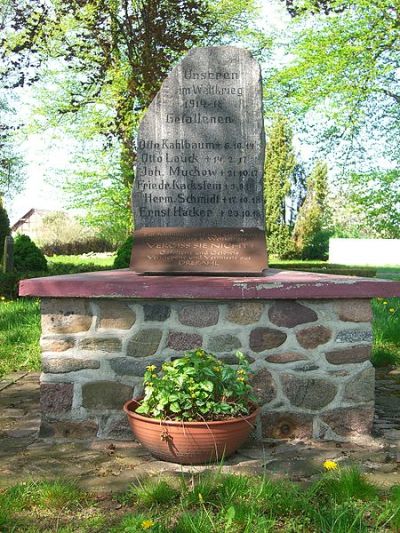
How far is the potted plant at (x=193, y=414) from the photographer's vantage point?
11.3ft

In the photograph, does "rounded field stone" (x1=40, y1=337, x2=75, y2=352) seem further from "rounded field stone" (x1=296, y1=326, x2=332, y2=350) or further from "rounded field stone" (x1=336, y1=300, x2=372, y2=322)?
"rounded field stone" (x1=336, y1=300, x2=372, y2=322)

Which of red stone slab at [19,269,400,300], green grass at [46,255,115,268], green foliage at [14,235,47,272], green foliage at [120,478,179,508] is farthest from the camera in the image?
green grass at [46,255,115,268]

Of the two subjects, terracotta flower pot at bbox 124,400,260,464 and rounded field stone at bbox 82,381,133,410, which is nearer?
terracotta flower pot at bbox 124,400,260,464

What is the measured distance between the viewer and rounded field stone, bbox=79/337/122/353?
4.11 metres

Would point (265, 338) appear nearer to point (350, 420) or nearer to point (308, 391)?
point (308, 391)

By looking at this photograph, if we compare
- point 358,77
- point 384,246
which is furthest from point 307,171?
point 358,77

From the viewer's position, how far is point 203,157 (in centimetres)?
488

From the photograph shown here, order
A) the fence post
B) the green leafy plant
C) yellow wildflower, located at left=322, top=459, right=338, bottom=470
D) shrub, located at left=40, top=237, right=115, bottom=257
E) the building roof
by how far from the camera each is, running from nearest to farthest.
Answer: yellow wildflower, located at left=322, top=459, right=338, bottom=470 → the green leafy plant → the fence post → shrub, located at left=40, top=237, right=115, bottom=257 → the building roof

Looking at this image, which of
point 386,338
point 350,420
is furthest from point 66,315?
point 386,338

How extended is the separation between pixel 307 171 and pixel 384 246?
14.8 feet

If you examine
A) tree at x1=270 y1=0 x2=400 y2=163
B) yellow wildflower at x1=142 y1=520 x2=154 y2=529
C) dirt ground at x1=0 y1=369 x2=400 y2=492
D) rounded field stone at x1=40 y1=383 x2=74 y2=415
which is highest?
tree at x1=270 y1=0 x2=400 y2=163

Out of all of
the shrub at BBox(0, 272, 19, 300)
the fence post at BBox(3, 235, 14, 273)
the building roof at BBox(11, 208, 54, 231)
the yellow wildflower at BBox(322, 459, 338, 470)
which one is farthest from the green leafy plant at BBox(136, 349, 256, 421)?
the building roof at BBox(11, 208, 54, 231)

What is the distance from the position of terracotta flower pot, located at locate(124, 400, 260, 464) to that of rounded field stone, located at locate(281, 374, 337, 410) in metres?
0.54

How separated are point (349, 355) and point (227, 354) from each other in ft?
2.52
